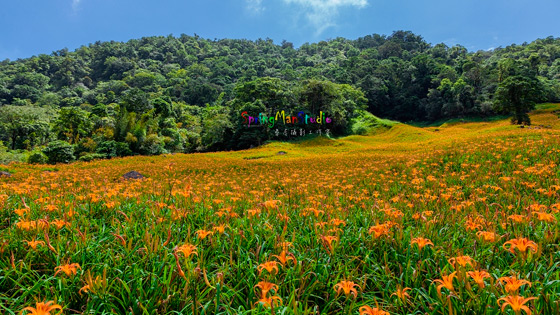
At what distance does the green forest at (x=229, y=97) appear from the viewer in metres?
29.3

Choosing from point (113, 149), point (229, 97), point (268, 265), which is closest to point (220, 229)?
point (268, 265)

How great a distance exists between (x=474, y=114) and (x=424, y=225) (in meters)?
61.1

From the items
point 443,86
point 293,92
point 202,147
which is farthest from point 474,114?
point 202,147

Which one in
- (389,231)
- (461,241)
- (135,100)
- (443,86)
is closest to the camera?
(389,231)

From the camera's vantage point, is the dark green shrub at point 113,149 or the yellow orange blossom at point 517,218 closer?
the yellow orange blossom at point 517,218

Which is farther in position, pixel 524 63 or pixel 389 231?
pixel 524 63

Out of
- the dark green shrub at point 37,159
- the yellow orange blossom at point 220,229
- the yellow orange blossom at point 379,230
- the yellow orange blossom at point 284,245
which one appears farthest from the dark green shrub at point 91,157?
→ the yellow orange blossom at point 379,230

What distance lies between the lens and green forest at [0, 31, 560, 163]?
29.3 meters

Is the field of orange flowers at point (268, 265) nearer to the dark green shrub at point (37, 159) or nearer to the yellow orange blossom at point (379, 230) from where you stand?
the yellow orange blossom at point (379, 230)

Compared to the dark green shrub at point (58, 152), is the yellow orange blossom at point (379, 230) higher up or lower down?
higher up

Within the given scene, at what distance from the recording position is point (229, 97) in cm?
8256

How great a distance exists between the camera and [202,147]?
4256cm

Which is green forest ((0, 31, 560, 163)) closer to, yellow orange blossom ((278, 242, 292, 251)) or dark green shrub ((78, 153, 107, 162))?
dark green shrub ((78, 153, 107, 162))

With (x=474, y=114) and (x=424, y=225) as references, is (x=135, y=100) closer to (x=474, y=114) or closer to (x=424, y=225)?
(x=424, y=225)
